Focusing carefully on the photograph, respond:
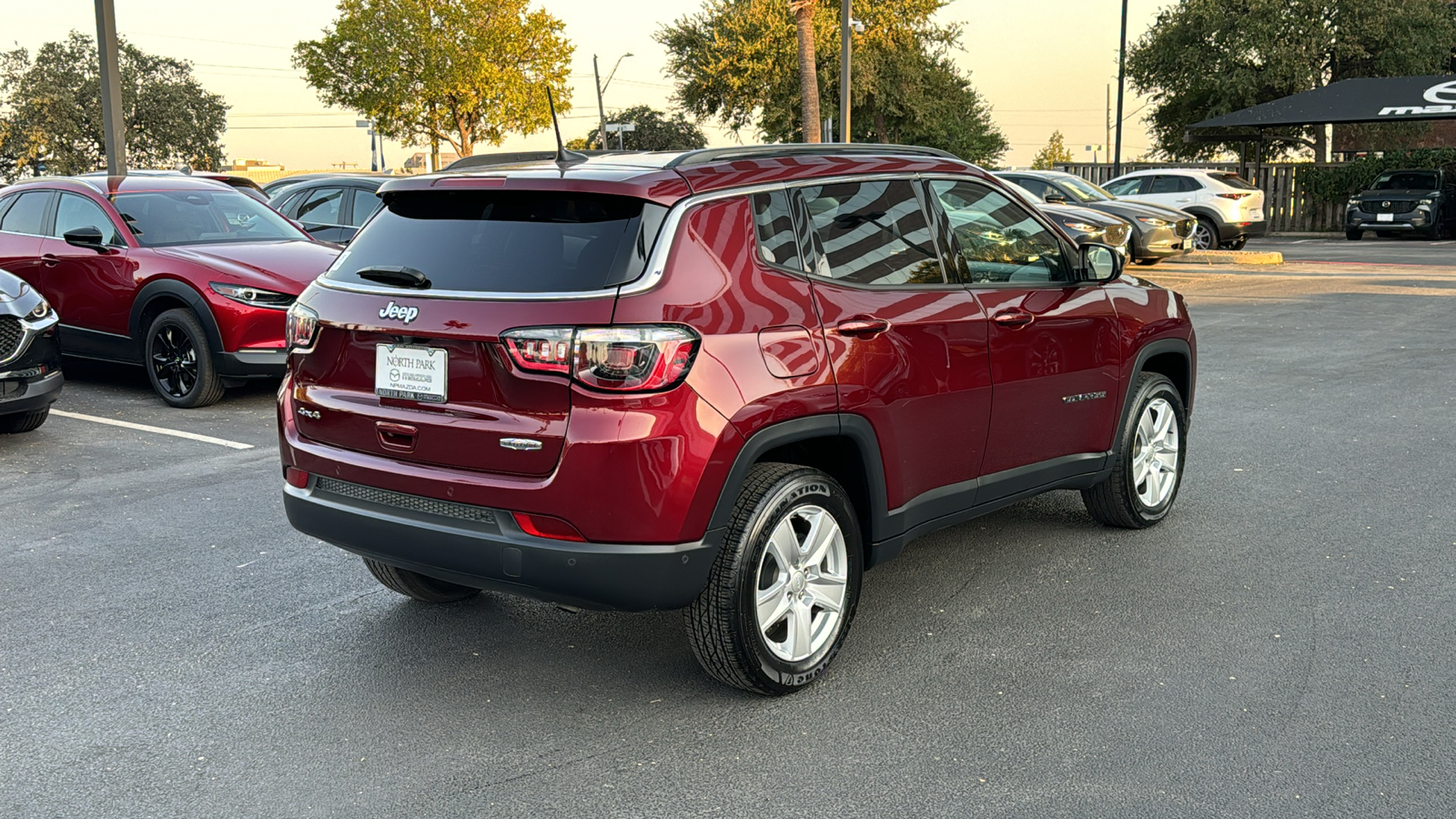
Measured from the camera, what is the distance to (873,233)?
451 cm

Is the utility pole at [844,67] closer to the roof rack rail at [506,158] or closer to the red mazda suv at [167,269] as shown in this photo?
the red mazda suv at [167,269]

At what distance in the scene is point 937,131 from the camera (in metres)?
50.0

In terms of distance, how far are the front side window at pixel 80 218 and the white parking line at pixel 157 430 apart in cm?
154

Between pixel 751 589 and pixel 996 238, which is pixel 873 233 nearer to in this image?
pixel 996 238

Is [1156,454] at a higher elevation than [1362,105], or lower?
lower

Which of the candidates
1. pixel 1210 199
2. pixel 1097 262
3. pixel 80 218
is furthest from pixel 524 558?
→ pixel 1210 199

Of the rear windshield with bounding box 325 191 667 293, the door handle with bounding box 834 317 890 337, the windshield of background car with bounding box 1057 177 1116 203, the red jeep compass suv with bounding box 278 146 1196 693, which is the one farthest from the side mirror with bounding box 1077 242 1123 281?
the windshield of background car with bounding box 1057 177 1116 203

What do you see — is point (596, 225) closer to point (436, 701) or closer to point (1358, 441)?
point (436, 701)

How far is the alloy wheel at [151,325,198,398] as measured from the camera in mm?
9641

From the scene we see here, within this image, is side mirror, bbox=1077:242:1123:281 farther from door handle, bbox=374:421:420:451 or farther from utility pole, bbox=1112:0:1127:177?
utility pole, bbox=1112:0:1127:177

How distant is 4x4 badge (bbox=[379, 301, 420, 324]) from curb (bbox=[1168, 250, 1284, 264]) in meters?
21.0

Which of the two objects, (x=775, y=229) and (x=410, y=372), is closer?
(x=410, y=372)

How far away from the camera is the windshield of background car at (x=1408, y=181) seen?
31203 millimetres

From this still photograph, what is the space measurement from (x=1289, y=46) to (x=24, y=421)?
131 ft
